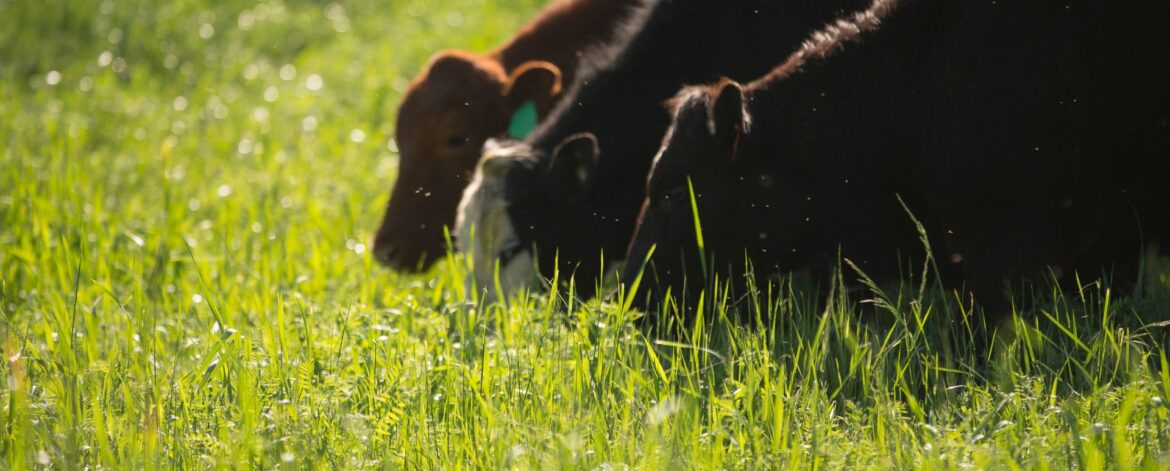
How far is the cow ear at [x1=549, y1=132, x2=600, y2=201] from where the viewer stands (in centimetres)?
509

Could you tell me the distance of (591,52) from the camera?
607cm

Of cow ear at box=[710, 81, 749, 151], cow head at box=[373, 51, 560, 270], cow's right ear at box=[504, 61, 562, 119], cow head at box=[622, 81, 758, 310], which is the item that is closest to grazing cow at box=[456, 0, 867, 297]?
cow's right ear at box=[504, 61, 562, 119]

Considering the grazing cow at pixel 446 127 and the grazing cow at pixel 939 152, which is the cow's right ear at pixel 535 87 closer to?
the grazing cow at pixel 446 127

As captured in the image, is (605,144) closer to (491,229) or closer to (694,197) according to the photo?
(491,229)

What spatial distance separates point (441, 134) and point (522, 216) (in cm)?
100

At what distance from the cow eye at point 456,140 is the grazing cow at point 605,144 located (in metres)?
0.60

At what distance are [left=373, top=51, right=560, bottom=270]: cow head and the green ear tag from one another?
0.05 ft

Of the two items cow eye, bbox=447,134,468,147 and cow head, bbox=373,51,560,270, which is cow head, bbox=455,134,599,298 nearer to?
cow head, bbox=373,51,560,270

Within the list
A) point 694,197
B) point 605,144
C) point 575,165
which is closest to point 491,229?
point 575,165

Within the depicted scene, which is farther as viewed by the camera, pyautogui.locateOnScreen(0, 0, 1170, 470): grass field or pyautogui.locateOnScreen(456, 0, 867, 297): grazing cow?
pyautogui.locateOnScreen(456, 0, 867, 297): grazing cow

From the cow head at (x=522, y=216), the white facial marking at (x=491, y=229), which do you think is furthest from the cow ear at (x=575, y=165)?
the white facial marking at (x=491, y=229)

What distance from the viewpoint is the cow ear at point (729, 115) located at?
446 centimetres

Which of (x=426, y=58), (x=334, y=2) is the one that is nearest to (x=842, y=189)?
(x=426, y=58)

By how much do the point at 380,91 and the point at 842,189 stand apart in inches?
228
